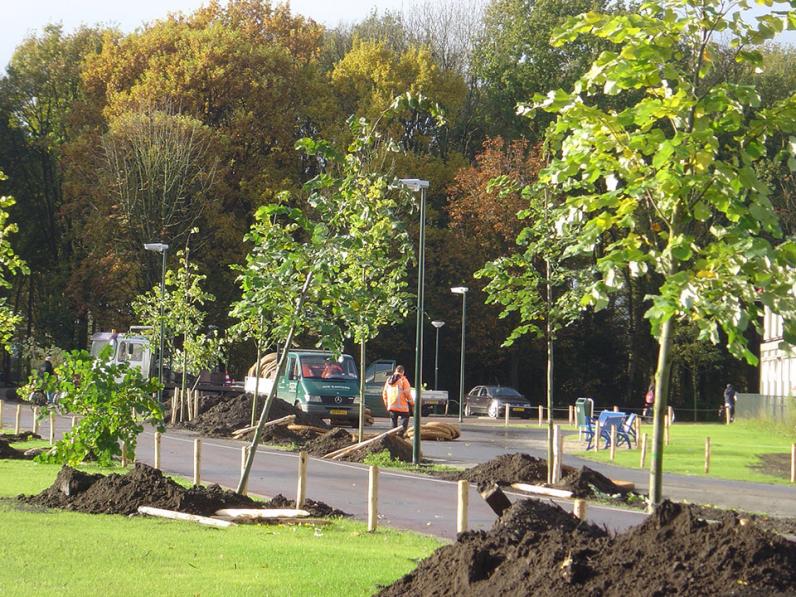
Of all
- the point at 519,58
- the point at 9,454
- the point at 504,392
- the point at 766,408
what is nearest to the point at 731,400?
the point at 766,408

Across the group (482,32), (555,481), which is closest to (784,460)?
(555,481)

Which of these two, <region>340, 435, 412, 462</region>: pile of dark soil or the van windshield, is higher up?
the van windshield

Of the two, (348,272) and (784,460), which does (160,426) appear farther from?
(784,460)

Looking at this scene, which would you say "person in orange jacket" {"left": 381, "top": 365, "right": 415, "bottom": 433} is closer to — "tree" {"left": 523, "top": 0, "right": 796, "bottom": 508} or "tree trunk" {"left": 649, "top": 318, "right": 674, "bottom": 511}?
"tree" {"left": 523, "top": 0, "right": 796, "bottom": 508}

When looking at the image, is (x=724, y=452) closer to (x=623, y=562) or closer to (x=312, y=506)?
(x=312, y=506)

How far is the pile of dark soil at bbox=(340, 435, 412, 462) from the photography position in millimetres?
26906

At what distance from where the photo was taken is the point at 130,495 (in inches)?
611

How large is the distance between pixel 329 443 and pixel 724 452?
11.1m

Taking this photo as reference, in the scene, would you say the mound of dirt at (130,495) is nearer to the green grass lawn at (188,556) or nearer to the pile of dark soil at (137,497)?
the pile of dark soil at (137,497)

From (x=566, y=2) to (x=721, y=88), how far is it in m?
54.8

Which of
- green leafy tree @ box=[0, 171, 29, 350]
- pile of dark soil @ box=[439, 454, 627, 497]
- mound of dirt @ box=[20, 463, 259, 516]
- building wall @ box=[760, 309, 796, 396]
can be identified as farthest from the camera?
building wall @ box=[760, 309, 796, 396]

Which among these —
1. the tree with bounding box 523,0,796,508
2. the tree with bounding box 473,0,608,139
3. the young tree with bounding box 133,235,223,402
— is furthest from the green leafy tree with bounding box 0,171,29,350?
the tree with bounding box 473,0,608,139

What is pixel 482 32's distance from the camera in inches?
2576

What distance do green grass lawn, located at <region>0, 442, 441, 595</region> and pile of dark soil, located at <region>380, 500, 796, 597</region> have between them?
5.92ft
